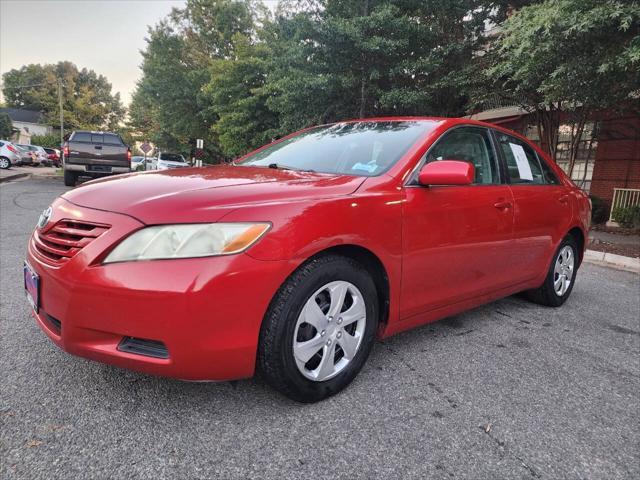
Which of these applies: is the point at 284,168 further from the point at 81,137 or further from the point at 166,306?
the point at 81,137

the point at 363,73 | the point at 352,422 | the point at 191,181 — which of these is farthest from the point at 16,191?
the point at 352,422

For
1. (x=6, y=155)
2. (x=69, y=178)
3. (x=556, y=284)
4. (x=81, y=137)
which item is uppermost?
(x=81, y=137)

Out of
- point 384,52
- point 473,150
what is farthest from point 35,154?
point 473,150

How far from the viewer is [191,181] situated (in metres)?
2.13

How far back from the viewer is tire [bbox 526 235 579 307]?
12.5ft

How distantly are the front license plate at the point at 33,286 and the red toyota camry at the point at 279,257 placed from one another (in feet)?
0.05

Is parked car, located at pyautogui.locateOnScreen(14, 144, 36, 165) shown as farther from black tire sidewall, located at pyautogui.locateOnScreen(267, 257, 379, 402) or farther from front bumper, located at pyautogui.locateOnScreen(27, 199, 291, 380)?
black tire sidewall, located at pyautogui.locateOnScreen(267, 257, 379, 402)

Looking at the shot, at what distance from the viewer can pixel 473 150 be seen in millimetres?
3039

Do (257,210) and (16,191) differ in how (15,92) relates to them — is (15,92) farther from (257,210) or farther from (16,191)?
(257,210)

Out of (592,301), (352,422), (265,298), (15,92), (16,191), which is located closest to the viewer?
(265,298)

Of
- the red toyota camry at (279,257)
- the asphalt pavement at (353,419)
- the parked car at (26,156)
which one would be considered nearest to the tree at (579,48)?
the red toyota camry at (279,257)

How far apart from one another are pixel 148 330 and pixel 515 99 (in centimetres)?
1246

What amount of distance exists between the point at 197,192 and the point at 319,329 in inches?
→ 32.9

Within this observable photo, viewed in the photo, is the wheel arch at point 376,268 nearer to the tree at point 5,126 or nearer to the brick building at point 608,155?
the brick building at point 608,155
